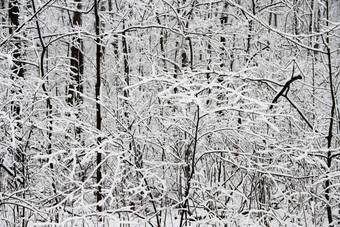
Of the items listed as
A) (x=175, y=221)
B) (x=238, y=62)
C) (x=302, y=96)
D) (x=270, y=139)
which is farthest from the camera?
(x=238, y=62)

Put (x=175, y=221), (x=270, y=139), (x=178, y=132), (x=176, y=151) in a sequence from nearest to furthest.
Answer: (x=270, y=139) < (x=176, y=151) < (x=178, y=132) < (x=175, y=221)

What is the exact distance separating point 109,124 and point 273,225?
518 centimetres

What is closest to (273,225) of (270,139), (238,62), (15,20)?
(270,139)

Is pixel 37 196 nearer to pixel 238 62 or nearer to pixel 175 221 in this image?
pixel 175 221

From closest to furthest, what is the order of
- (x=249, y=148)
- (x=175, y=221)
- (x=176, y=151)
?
(x=176, y=151)
(x=249, y=148)
(x=175, y=221)

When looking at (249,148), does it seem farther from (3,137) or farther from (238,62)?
(238,62)

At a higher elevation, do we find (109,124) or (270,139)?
(270,139)

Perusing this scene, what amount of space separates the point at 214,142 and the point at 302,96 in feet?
9.91

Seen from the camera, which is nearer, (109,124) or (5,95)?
(5,95)

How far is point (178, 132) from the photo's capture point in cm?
379

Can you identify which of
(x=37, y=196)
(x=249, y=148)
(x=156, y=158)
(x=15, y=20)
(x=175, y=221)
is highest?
(x=15, y=20)

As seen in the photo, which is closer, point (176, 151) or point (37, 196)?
point (176, 151)

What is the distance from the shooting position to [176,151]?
3.47 m

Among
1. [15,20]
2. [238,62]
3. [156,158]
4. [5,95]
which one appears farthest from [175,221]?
[238,62]
